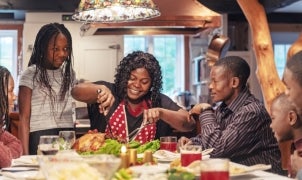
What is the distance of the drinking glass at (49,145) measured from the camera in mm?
2184

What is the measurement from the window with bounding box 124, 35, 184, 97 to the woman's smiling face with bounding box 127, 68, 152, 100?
19.3ft

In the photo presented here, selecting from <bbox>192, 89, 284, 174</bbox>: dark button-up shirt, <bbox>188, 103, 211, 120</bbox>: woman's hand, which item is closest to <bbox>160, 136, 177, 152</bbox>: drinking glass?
<bbox>192, 89, 284, 174</bbox>: dark button-up shirt

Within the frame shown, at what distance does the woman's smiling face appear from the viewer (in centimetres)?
318

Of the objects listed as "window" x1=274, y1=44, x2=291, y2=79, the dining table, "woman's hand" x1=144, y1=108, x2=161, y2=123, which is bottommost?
the dining table

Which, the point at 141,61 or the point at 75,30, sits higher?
the point at 75,30

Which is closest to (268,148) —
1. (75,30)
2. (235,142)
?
(235,142)

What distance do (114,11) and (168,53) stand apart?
5.74m

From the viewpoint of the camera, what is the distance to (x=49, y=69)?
319 centimetres

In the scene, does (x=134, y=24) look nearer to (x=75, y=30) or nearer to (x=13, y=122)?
(x=13, y=122)

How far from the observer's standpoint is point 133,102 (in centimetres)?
325

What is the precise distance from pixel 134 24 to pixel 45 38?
52.1 inches

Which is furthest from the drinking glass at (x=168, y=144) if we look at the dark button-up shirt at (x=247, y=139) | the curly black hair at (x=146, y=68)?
the curly black hair at (x=146, y=68)

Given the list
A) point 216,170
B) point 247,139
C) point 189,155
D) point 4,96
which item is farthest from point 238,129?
point 4,96

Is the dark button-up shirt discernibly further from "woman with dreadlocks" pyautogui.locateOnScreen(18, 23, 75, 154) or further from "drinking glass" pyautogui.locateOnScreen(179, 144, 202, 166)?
"woman with dreadlocks" pyautogui.locateOnScreen(18, 23, 75, 154)
